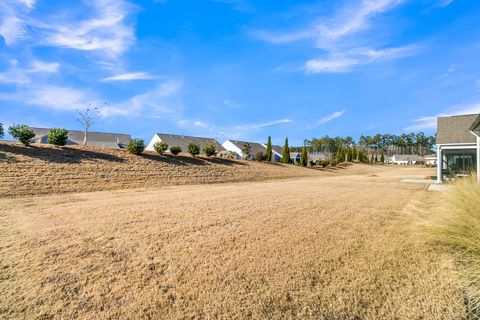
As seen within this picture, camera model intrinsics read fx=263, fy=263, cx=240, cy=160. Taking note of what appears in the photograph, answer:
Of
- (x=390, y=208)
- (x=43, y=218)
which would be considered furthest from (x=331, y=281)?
(x=43, y=218)

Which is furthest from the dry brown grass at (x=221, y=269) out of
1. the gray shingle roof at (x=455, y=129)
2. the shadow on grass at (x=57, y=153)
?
the gray shingle roof at (x=455, y=129)

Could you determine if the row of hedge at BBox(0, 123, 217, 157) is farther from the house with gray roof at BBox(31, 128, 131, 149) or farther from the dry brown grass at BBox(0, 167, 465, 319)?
the house with gray roof at BBox(31, 128, 131, 149)

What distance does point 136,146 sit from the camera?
804 inches

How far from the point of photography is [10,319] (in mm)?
2633

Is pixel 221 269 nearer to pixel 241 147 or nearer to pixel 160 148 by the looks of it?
pixel 160 148

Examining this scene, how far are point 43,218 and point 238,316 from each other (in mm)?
5974

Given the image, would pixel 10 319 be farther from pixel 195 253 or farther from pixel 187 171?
pixel 187 171

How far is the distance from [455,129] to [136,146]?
888 inches

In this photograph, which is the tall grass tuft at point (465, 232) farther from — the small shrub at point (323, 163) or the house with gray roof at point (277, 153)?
the house with gray roof at point (277, 153)

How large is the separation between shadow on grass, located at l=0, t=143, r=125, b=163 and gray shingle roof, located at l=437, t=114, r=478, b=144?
2155cm

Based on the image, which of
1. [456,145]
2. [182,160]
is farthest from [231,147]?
[456,145]

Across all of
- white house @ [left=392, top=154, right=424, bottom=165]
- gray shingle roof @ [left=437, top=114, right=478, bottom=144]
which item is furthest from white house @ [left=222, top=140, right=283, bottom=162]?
white house @ [left=392, top=154, right=424, bottom=165]

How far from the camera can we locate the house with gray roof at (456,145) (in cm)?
1588

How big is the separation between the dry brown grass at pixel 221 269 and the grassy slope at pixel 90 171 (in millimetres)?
6524
